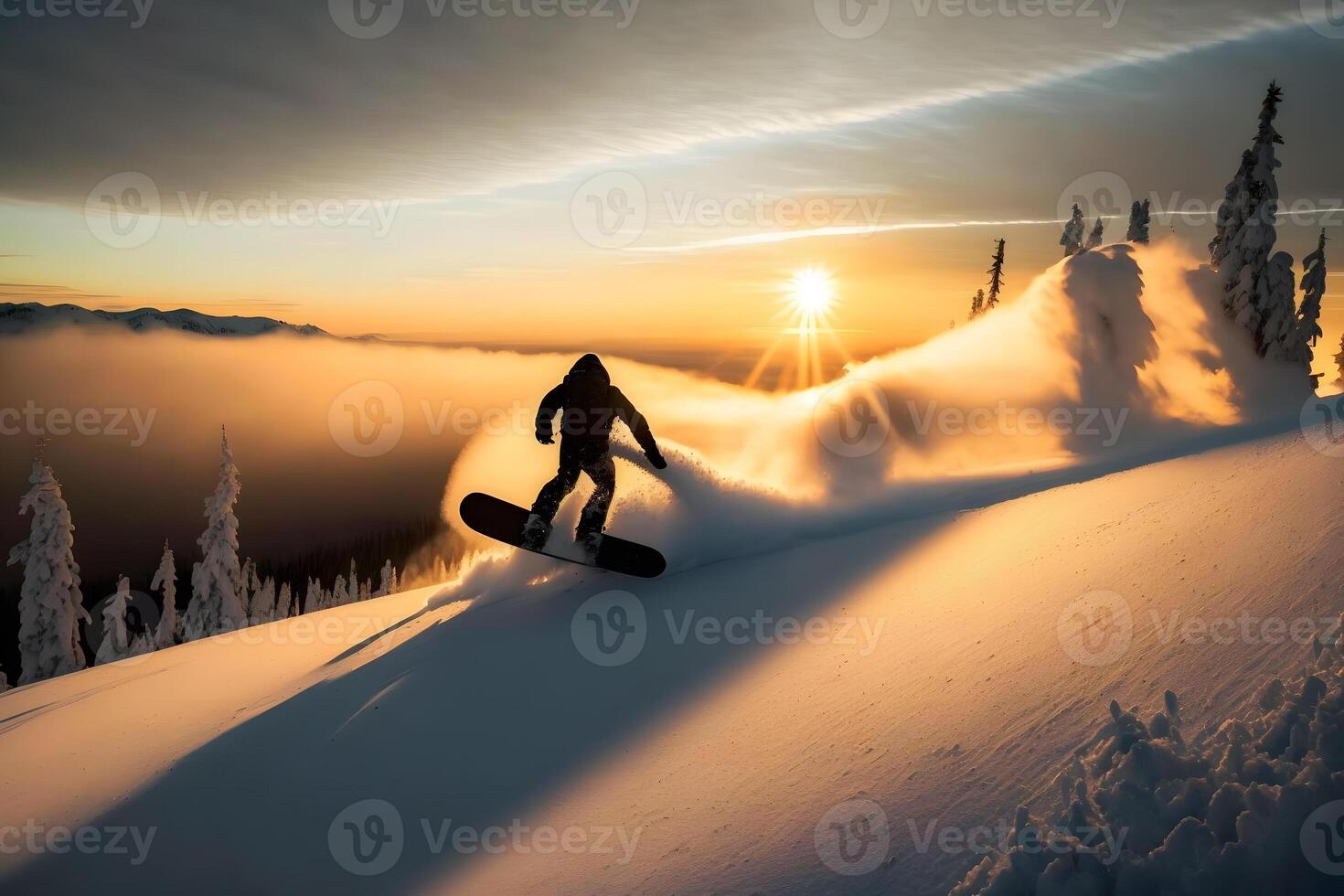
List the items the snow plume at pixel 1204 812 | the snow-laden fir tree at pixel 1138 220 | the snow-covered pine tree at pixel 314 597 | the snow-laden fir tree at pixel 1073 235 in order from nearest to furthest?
the snow plume at pixel 1204 812
the snow-laden fir tree at pixel 1138 220
the snow-laden fir tree at pixel 1073 235
the snow-covered pine tree at pixel 314 597

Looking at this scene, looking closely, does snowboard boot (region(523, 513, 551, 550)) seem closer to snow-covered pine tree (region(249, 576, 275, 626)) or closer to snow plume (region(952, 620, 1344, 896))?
snow plume (region(952, 620, 1344, 896))

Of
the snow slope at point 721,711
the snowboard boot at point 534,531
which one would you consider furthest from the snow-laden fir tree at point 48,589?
the snowboard boot at point 534,531

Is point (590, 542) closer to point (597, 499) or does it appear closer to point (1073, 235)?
point (597, 499)

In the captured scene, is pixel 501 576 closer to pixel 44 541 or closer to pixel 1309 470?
pixel 1309 470

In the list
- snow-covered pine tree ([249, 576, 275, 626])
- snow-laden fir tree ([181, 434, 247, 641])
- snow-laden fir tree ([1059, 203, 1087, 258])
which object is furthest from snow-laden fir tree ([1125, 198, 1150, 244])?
snow-covered pine tree ([249, 576, 275, 626])

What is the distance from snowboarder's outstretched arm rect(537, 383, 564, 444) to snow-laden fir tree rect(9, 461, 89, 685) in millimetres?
28936

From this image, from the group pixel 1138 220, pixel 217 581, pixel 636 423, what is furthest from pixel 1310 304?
pixel 217 581

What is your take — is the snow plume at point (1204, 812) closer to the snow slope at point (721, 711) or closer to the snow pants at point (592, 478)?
the snow slope at point (721, 711)

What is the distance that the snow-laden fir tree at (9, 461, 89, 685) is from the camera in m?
26.6

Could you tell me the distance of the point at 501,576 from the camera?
1016 centimetres

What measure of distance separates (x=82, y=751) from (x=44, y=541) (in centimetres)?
2617

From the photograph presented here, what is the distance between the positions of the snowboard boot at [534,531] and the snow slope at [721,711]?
2.28 feet

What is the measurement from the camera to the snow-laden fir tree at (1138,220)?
35.0 meters

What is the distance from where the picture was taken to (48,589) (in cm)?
2745
